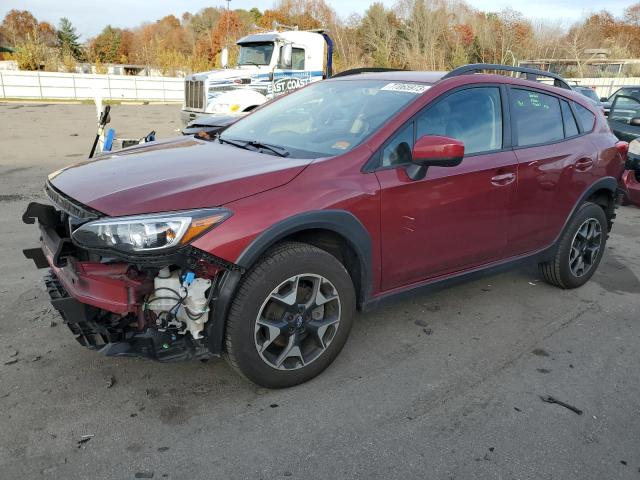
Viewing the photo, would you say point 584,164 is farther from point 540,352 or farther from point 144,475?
point 144,475

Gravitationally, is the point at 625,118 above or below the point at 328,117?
below

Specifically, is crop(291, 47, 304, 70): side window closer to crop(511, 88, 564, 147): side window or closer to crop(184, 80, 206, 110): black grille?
crop(184, 80, 206, 110): black grille

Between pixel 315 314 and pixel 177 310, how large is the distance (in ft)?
2.54

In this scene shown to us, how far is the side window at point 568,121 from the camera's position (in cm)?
436

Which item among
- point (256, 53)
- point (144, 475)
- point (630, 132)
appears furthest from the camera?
point (256, 53)

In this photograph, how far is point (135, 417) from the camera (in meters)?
2.74

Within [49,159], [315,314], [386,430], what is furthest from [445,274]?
[49,159]

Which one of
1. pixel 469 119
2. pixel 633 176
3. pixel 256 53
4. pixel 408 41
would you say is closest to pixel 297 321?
pixel 469 119

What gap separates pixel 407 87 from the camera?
360cm

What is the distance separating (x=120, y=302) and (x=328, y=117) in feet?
6.05

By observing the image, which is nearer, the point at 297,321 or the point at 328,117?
the point at 297,321

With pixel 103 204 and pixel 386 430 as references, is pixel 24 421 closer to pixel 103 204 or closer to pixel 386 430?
pixel 103 204

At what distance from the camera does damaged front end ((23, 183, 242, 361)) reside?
2.52 metres

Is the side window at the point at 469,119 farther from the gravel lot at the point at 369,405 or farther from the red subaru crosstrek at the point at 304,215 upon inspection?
the gravel lot at the point at 369,405
